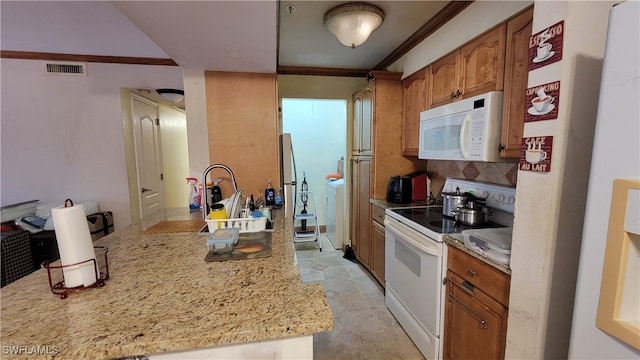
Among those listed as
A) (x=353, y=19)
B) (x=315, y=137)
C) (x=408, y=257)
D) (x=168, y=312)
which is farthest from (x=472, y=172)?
(x=315, y=137)

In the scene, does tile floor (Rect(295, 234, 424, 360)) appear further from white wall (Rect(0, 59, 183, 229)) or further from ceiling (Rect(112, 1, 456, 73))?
white wall (Rect(0, 59, 183, 229))

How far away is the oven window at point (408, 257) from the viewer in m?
1.81

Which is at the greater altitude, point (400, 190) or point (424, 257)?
point (400, 190)

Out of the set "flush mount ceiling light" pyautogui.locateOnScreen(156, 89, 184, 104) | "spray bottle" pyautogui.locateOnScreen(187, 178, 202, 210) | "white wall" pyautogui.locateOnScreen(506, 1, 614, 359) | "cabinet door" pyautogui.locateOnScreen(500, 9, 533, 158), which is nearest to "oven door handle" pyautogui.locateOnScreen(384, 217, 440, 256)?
"white wall" pyautogui.locateOnScreen(506, 1, 614, 359)

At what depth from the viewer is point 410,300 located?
1.91 meters

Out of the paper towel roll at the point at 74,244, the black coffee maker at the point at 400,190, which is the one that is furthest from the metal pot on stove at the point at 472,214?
the paper towel roll at the point at 74,244

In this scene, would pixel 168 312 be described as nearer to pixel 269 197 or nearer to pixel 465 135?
pixel 269 197

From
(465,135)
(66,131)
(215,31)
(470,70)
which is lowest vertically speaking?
(465,135)

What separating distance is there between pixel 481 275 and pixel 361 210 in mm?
1800

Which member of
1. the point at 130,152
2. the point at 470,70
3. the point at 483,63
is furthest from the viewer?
the point at 130,152

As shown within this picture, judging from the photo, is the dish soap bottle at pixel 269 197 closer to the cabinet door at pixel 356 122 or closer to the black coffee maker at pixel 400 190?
the black coffee maker at pixel 400 190

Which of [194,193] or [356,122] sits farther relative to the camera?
[356,122]

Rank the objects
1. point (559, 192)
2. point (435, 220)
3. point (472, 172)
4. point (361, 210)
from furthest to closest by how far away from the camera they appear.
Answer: point (361, 210), point (472, 172), point (435, 220), point (559, 192)

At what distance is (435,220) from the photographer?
187 cm
